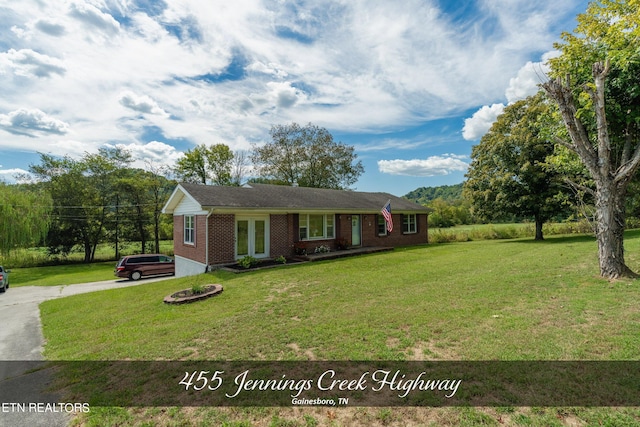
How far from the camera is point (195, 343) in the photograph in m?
4.78

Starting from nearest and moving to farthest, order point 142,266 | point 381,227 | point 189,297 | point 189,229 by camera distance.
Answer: point 189,297 < point 189,229 < point 142,266 < point 381,227

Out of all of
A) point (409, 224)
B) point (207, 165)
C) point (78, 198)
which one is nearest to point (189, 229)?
point (409, 224)

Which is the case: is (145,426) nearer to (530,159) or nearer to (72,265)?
(530,159)

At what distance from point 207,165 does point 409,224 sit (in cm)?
2592

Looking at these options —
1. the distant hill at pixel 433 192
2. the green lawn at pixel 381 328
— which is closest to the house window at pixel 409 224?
the green lawn at pixel 381 328

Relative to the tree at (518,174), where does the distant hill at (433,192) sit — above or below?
above

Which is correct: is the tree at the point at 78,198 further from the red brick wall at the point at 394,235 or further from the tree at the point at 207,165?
the red brick wall at the point at 394,235

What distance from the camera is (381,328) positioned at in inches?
193

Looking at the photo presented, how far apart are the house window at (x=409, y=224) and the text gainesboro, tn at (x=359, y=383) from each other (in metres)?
17.7

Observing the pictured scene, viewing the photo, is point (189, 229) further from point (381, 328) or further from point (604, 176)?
point (604, 176)

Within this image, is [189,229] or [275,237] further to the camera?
[189,229]

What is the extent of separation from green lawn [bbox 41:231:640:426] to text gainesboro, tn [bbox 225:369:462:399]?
0.33m

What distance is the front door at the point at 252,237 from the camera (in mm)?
13375

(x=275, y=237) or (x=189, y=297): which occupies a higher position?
(x=275, y=237)
